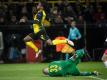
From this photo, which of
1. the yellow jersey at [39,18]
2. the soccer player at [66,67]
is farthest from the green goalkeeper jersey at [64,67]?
the yellow jersey at [39,18]

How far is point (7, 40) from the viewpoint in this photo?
Result: 2262cm

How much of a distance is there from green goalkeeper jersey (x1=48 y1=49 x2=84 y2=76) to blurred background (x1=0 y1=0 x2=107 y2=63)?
28.8ft

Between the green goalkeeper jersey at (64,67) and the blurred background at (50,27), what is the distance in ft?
28.8

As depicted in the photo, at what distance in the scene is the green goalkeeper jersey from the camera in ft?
43.5

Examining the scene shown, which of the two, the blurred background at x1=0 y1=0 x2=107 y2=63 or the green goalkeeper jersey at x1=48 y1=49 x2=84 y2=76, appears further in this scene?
the blurred background at x1=0 y1=0 x2=107 y2=63

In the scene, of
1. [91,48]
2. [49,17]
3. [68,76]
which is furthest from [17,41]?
[68,76]

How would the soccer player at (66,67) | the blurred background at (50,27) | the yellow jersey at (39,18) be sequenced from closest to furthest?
the soccer player at (66,67)
the yellow jersey at (39,18)
the blurred background at (50,27)

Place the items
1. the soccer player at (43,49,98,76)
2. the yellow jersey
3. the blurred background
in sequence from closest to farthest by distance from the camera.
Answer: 1. the soccer player at (43,49,98,76)
2. the yellow jersey
3. the blurred background

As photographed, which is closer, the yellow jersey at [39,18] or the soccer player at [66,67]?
the soccer player at [66,67]

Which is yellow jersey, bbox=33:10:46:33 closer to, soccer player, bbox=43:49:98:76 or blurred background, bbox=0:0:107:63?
blurred background, bbox=0:0:107:63

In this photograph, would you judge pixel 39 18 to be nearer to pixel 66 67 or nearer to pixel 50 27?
pixel 50 27

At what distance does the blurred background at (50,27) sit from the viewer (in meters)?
22.6

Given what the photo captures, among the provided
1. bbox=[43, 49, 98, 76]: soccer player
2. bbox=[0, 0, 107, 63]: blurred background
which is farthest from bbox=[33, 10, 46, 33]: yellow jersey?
bbox=[43, 49, 98, 76]: soccer player

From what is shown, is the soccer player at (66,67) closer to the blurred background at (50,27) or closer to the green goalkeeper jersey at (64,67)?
the green goalkeeper jersey at (64,67)
